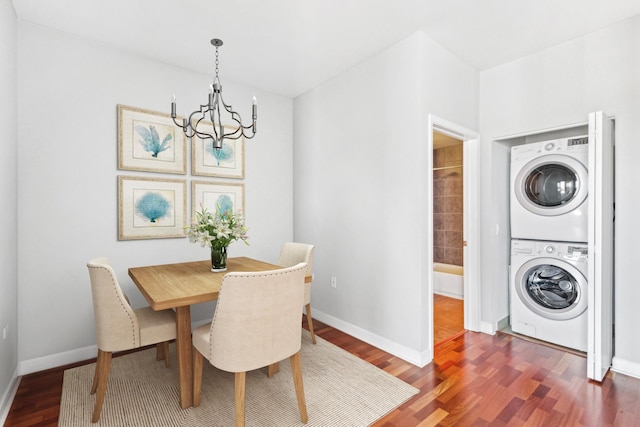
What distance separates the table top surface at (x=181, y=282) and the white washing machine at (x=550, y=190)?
7.94 ft

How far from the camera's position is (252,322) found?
1.59m

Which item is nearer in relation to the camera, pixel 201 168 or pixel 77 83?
pixel 77 83

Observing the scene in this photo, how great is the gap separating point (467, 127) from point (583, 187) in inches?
41.7

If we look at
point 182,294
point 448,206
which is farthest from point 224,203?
point 448,206

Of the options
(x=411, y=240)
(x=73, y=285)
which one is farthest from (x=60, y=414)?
(x=411, y=240)

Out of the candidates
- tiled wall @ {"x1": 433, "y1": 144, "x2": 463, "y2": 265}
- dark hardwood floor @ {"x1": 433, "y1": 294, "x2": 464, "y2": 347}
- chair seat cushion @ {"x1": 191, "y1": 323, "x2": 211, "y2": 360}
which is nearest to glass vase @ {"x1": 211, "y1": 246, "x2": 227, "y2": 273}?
chair seat cushion @ {"x1": 191, "y1": 323, "x2": 211, "y2": 360}

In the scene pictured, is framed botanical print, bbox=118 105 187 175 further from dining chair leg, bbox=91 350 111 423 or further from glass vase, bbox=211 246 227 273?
dining chair leg, bbox=91 350 111 423

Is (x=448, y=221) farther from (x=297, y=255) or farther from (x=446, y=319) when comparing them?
(x=297, y=255)

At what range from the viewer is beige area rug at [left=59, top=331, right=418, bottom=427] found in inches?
72.2

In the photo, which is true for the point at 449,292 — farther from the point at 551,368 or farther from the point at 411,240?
the point at 411,240

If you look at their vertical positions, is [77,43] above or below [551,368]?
above

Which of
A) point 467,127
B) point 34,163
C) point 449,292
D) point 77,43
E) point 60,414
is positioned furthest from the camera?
point 449,292

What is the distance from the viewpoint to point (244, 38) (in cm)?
260

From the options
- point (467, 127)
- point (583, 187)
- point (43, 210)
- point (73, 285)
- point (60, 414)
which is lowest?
point (60, 414)
